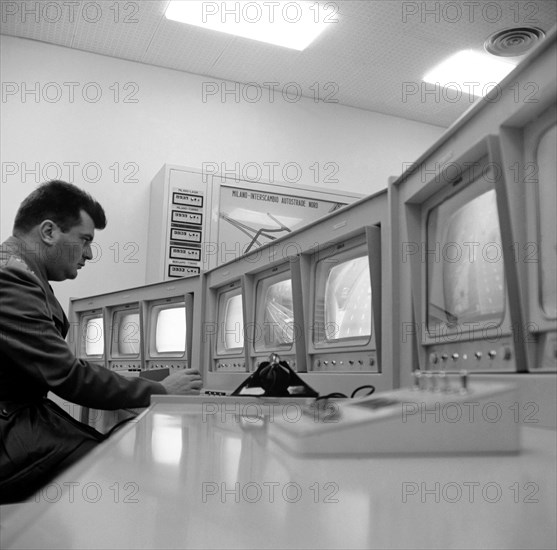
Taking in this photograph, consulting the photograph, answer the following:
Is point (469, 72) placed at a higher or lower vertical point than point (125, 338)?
higher

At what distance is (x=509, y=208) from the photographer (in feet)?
3.28

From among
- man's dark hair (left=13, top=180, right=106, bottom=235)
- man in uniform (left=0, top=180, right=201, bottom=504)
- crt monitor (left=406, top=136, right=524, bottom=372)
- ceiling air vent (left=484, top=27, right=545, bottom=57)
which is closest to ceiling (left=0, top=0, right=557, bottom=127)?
ceiling air vent (left=484, top=27, right=545, bottom=57)

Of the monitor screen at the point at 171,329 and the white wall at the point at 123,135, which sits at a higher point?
the white wall at the point at 123,135

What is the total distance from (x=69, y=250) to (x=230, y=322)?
79 cm

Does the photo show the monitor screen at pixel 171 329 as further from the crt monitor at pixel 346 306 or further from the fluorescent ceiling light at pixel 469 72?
the fluorescent ceiling light at pixel 469 72

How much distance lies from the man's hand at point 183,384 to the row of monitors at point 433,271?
32 cm

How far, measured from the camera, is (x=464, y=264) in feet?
3.81

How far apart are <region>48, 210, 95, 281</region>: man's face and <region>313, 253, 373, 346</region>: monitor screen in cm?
84

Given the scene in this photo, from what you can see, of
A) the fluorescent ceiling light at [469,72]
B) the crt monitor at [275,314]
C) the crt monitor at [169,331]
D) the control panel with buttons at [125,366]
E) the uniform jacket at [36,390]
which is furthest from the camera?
the fluorescent ceiling light at [469,72]

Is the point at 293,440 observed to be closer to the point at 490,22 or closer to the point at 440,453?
the point at 440,453

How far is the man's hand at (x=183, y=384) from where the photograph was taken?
177 centimetres

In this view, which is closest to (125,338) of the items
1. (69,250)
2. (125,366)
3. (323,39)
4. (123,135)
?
(125,366)

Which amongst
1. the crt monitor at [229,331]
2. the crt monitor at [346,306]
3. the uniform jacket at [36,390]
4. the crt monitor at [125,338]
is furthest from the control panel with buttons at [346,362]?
the crt monitor at [125,338]

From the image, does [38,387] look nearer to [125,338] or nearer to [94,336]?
[125,338]
